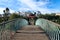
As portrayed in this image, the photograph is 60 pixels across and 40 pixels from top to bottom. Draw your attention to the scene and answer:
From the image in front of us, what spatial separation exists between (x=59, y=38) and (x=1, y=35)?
208cm

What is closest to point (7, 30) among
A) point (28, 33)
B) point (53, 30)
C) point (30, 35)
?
point (53, 30)

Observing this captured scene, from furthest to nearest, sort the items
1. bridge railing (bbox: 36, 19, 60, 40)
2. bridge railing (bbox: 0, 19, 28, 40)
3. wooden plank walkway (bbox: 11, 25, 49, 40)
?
1. wooden plank walkway (bbox: 11, 25, 49, 40)
2. bridge railing (bbox: 0, 19, 28, 40)
3. bridge railing (bbox: 36, 19, 60, 40)

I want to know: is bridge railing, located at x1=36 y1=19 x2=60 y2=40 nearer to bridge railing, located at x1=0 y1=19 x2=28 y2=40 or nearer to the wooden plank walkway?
the wooden plank walkway

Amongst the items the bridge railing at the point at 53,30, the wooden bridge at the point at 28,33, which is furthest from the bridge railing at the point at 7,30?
the bridge railing at the point at 53,30

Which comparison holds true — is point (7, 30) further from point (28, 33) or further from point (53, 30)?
point (28, 33)

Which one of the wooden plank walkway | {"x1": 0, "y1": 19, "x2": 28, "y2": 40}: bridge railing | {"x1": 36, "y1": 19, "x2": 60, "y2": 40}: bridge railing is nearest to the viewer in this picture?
{"x1": 36, "y1": 19, "x2": 60, "y2": 40}: bridge railing

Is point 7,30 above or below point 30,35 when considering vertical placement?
above

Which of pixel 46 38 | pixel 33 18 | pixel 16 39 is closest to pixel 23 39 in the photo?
pixel 16 39

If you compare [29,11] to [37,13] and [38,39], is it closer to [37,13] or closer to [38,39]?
[37,13]

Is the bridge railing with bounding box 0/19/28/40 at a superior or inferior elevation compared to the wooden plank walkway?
superior

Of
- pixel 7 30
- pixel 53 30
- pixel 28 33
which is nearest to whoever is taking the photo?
pixel 53 30

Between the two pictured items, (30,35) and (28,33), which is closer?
(30,35)

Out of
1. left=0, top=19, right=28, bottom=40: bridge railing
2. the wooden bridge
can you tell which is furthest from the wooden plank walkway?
left=0, top=19, right=28, bottom=40: bridge railing

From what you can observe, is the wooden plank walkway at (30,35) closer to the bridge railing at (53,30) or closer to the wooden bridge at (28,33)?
the wooden bridge at (28,33)
